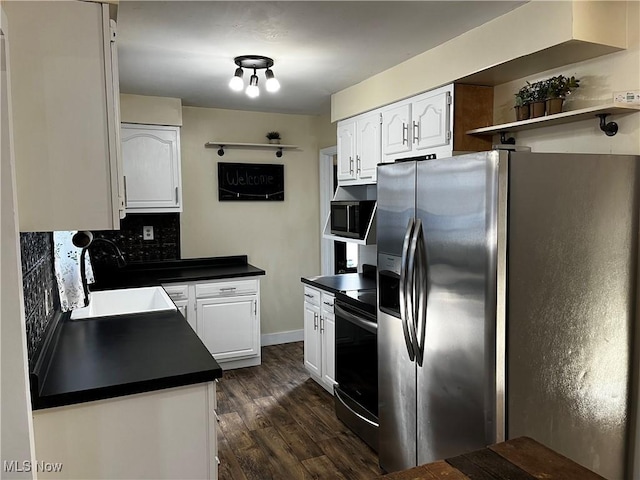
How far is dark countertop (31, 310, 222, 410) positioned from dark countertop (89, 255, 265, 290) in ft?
4.40

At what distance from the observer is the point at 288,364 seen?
4.42 metres

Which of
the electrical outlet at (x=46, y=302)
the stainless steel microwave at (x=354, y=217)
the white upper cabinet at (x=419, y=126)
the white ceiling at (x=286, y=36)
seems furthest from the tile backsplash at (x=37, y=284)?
Result: the white upper cabinet at (x=419, y=126)

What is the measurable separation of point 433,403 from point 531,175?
1092 mm

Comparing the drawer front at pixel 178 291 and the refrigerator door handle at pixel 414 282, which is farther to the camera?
the drawer front at pixel 178 291

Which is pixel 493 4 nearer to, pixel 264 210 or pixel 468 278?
pixel 468 278

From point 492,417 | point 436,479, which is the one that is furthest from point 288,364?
point 436,479

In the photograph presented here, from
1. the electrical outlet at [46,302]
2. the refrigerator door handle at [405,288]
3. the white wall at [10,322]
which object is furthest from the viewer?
the refrigerator door handle at [405,288]

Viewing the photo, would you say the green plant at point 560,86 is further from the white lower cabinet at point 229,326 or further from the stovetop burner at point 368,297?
the white lower cabinet at point 229,326

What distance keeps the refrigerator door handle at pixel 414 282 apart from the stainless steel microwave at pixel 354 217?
1.29 m

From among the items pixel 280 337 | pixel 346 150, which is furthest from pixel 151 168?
pixel 280 337

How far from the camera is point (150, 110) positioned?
3996 mm

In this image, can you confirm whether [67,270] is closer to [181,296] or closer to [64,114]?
[64,114]

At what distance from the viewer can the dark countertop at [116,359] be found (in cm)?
159

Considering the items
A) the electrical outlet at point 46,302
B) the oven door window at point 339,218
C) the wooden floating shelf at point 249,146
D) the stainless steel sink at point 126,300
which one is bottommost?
the stainless steel sink at point 126,300
